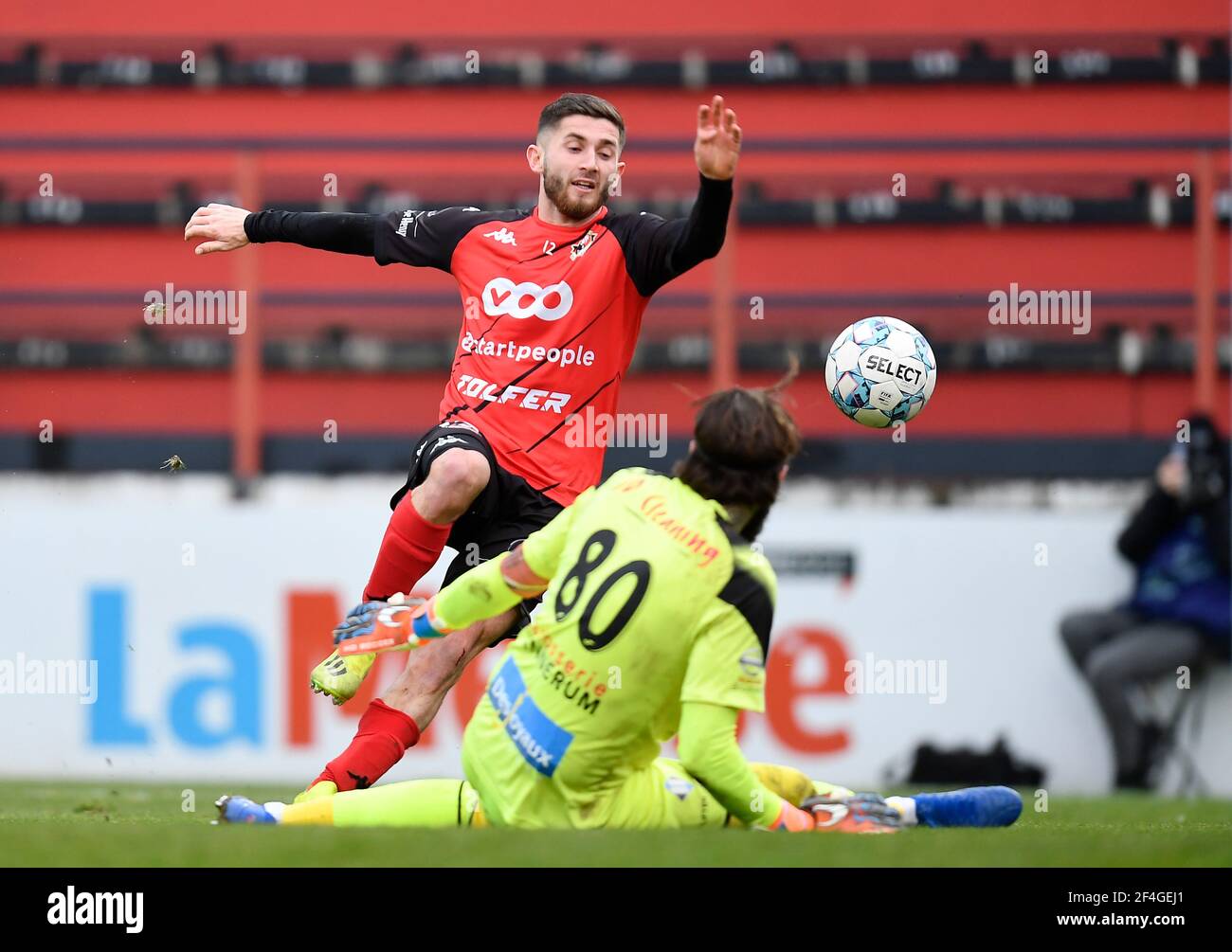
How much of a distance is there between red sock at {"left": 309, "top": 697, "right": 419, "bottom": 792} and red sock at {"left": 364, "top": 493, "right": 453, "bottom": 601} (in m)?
0.35

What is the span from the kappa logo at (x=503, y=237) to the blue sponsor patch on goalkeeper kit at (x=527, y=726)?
169 centimetres

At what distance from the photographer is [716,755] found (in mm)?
3811

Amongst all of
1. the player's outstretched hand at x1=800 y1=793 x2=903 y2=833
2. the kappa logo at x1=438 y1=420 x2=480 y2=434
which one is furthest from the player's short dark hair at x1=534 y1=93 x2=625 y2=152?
the player's outstretched hand at x1=800 y1=793 x2=903 y2=833

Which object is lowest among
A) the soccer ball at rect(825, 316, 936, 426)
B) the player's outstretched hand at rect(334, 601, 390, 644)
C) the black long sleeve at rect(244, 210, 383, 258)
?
the player's outstretched hand at rect(334, 601, 390, 644)

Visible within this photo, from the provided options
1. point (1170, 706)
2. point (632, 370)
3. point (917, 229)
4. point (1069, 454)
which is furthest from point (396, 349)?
point (1170, 706)

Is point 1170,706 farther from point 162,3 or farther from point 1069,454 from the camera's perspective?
point 162,3

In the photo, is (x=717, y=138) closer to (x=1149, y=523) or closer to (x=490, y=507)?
(x=490, y=507)

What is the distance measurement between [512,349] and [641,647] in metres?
1.59

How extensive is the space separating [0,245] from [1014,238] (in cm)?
632

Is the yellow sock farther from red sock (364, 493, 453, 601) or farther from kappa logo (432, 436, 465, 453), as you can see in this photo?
kappa logo (432, 436, 465, 453)

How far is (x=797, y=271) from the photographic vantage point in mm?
11078

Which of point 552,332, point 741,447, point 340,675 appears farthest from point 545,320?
point 741,447

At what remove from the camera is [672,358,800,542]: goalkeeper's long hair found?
3.96 m

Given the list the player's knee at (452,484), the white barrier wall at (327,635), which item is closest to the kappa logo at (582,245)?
the player's knee at (452,484)
